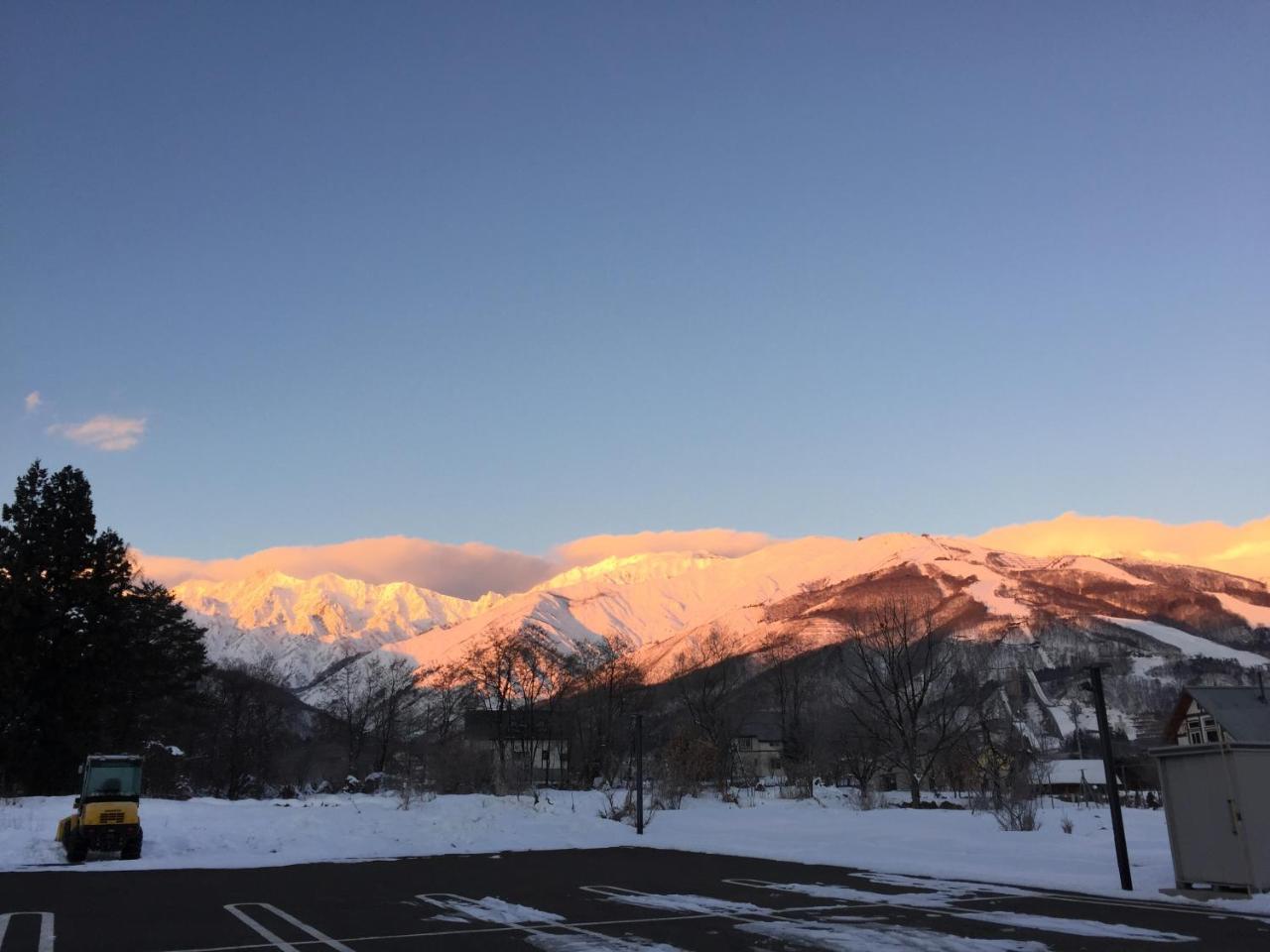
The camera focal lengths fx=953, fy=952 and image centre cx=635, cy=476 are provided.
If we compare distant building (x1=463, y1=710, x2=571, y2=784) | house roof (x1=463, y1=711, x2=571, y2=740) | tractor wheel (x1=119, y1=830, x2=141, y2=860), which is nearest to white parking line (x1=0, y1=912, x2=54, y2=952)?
tractor wheel (x1=119, y1=830, x2=141, y2=860)

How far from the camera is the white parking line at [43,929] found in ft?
37.1

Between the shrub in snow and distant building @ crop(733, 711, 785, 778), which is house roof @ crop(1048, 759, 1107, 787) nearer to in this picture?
distant building @ crop(733, 711, 785, 778)

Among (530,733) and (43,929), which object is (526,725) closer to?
(530,733)

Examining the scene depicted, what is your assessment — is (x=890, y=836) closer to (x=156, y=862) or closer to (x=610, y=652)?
(x=156, y=862)

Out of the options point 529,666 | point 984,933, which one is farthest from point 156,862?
point 529,666

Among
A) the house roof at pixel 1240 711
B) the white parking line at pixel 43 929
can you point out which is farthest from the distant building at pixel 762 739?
the white parking line at pixel 43 929

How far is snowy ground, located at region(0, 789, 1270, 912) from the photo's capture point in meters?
21.5

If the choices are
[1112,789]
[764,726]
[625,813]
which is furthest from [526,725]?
[1112,789]

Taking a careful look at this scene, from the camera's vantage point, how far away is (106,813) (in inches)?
903

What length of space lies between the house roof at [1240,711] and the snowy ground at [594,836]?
313cm

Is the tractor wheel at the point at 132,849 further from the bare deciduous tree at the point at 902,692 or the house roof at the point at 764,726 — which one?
the house roof at the point at 764,726

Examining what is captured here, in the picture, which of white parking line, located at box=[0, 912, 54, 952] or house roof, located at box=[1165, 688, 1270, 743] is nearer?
white parking line, located at box=[0, 912, 54, 952]

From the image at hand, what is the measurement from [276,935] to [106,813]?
44.9ft

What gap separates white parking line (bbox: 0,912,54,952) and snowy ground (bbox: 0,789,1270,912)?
9.14 metres
